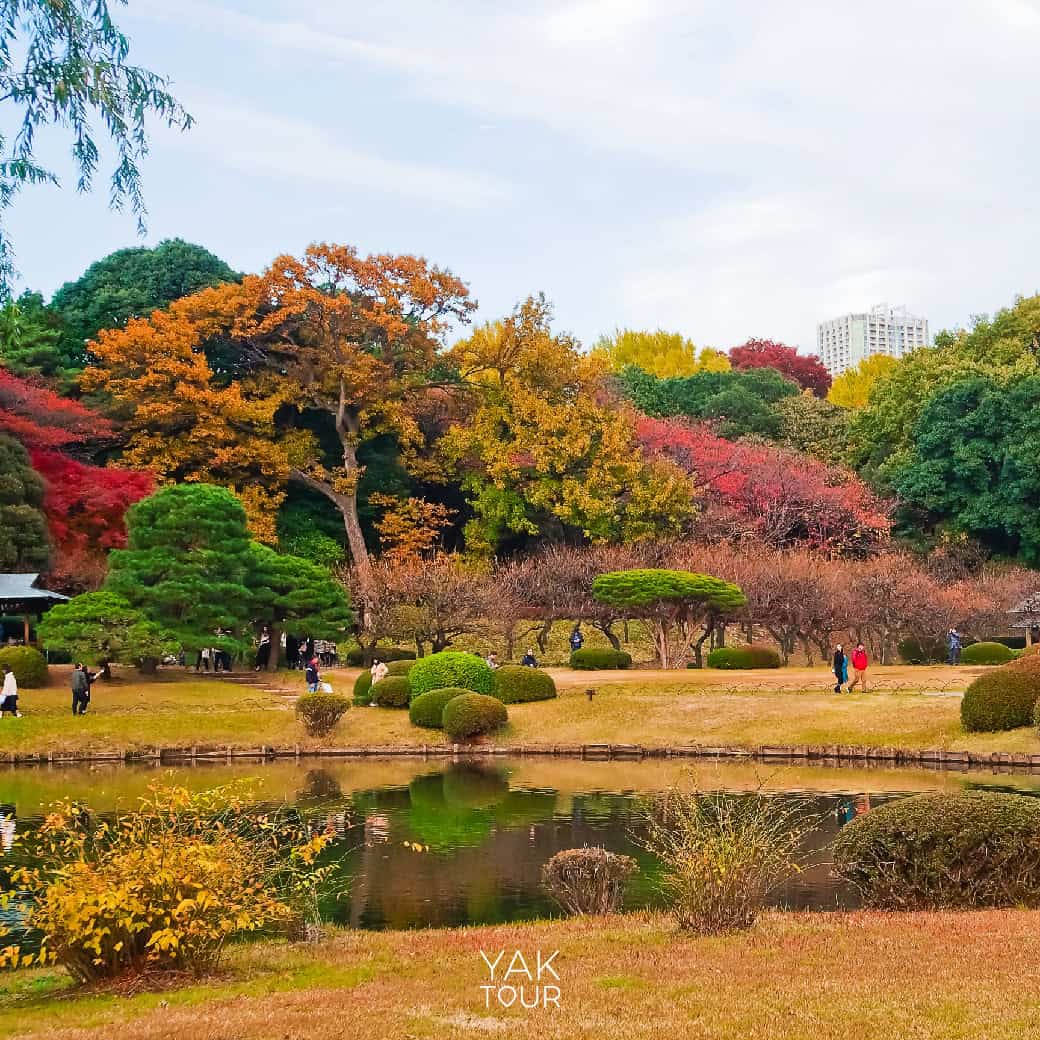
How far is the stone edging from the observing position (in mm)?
25078

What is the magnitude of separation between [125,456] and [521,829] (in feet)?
96.1

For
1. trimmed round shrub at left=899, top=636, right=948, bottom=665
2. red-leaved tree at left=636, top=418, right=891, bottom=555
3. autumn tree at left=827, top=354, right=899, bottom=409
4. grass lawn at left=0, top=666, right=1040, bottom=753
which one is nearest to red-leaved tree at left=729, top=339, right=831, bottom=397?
autumn tree at left=827, top=354, right=899, bottom=409

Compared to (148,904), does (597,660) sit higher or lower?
higher

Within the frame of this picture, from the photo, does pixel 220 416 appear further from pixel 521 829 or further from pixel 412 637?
pixel 521 829

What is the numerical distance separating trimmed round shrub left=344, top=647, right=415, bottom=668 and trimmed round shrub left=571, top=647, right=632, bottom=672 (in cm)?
520

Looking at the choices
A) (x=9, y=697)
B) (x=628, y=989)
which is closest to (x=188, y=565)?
(x=9, y=697)

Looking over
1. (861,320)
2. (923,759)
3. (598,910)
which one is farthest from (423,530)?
A: (861,320)

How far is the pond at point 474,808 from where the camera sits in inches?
528

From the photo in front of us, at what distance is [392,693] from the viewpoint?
3156cm

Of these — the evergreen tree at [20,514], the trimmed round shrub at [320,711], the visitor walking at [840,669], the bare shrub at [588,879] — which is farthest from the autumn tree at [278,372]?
the bare shrub at [588,879]

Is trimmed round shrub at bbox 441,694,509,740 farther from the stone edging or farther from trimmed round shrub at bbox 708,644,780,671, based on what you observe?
trimmed round shrub at bbox 708,644,780,671

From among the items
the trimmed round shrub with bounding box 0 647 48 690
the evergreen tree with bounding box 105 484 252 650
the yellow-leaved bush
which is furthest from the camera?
the evergreen tree with bounding box 105 484 252 650

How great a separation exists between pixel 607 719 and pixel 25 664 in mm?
15106

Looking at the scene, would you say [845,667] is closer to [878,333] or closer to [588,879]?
[588,879]
